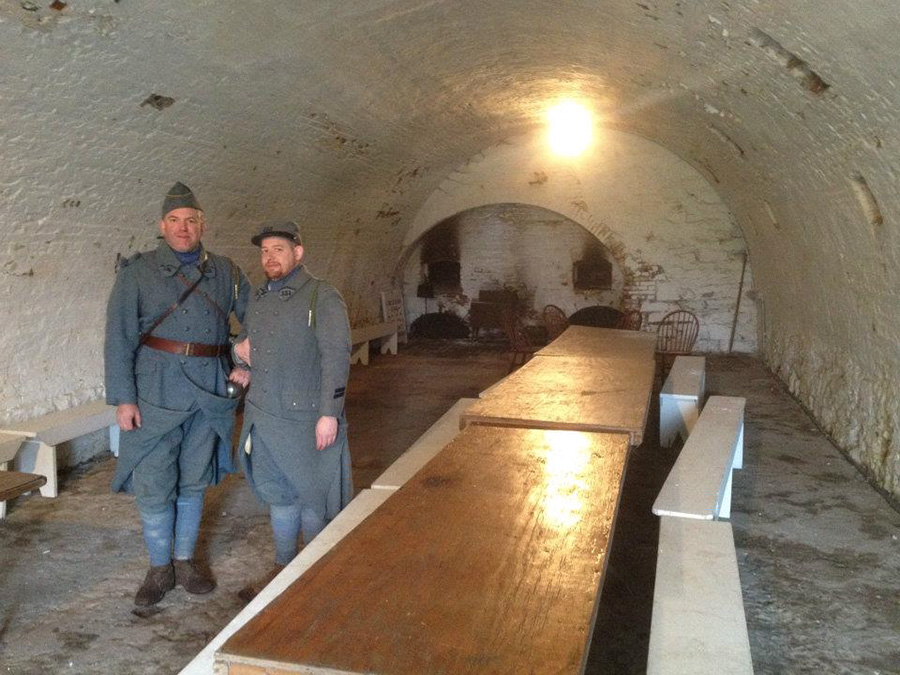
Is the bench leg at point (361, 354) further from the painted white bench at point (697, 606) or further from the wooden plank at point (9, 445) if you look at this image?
the painted white bench at point (697, 606)

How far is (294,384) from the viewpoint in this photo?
333cm

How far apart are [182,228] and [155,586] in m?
1.61

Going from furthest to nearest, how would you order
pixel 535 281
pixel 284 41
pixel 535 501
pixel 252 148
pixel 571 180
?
pixel 535 281, pixel 571 180, pixel 252 148, pixel 284 41, pixel 535 501

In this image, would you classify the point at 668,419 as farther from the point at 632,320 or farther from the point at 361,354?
the point at 361,354

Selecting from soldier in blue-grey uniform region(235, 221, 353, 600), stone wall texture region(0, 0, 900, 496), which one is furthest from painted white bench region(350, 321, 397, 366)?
soldier in blue-grey uniform region(235, 221, 353, 600)

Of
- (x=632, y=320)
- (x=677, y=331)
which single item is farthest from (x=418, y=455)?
(x=677, y=331)

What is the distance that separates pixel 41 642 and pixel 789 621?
3126 mm

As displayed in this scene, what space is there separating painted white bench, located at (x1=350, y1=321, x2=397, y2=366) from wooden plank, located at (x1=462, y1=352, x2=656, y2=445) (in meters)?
4.58

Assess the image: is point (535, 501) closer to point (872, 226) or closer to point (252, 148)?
point (872, 226)

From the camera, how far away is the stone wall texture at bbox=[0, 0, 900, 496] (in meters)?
3.94

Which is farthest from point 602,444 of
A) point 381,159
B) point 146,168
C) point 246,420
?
point 381,159

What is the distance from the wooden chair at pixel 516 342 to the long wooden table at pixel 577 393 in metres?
2.29

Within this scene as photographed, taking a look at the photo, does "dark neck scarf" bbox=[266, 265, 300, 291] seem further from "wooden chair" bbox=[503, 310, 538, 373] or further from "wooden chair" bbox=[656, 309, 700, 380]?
"wooden chair" bbox=[656, 309, 700, 380]

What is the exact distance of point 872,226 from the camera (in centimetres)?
475
